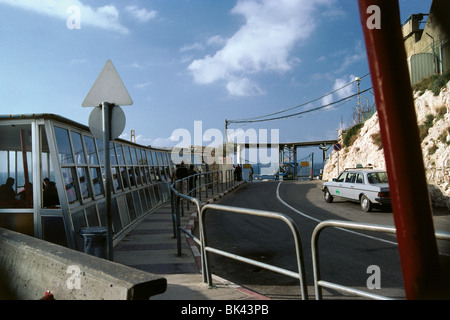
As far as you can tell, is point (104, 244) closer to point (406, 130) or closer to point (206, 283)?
point (206, 283)

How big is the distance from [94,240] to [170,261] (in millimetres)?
1532

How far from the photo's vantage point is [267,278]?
5750mm

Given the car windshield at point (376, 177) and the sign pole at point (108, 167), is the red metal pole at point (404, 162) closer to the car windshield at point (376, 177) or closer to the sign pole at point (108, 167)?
the sign pole at point (108, 167)

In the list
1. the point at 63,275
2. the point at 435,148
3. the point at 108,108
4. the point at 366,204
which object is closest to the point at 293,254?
the point at 108,108

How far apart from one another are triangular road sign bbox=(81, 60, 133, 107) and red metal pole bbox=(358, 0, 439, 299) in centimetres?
484

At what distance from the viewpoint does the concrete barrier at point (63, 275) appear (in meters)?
2.88

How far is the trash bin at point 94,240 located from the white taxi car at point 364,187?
10399 millimetres

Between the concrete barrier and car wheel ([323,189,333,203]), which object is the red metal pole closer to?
the concrete barrier

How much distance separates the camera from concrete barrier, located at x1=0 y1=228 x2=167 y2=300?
288cm

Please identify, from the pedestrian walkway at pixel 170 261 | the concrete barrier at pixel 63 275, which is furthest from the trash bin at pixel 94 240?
the concrete barrier at pixel 63 275

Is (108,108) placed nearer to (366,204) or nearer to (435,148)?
(366,204)

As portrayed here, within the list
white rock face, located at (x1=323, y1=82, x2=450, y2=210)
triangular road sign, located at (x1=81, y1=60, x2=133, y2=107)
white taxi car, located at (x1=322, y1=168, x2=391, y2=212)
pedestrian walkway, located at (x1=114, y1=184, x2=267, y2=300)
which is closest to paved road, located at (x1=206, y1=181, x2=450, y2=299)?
pedestrian walkway, located at (x1=114, y1=184, x2=267, y2=300)

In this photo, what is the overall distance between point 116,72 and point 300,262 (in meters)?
3.94

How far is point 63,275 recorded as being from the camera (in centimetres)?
360
